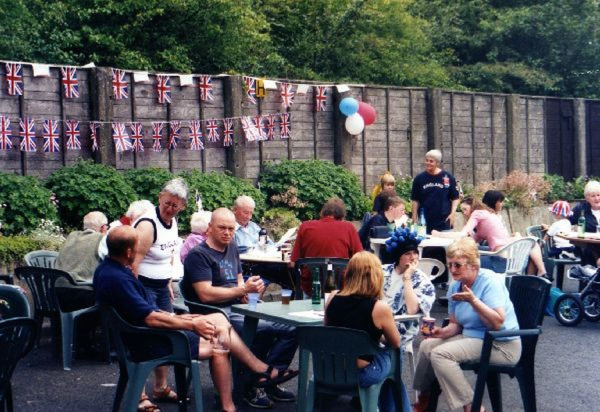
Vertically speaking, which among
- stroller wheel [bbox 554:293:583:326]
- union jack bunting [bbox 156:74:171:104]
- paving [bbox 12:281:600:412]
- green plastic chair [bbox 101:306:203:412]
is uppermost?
union jack bunting [bbox 156:74:171:104]

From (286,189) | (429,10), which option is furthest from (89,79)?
(429,10)

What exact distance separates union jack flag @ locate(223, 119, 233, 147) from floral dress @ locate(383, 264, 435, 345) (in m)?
8.23

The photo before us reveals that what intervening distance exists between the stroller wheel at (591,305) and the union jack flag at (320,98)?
21.7 feet

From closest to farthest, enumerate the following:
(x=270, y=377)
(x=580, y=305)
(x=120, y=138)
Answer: (x=270, y=377) → (x=580, y=305) → (x=120, y=138)

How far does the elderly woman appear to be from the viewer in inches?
282

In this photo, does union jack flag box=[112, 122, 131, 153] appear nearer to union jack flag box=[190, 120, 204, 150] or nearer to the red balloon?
union jack flag box=[190, 120, 204, 150]

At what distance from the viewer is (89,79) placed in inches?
554

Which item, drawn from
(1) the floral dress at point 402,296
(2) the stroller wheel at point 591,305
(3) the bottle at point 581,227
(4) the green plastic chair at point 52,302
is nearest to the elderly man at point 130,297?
(1) the floral dress at point 402,296

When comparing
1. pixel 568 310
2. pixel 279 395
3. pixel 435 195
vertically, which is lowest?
pixel 279 395

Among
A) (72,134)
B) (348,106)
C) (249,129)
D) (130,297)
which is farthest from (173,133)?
(130,297)

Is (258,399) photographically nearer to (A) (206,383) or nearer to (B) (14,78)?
(A) (206,383)

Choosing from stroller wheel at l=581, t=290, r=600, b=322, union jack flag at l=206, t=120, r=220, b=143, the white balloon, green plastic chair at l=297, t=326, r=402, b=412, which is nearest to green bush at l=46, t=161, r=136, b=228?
union jack flag at l=206, t=120, r=220, b=143

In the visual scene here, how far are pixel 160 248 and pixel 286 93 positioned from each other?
866cm

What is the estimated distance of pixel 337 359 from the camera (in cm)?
657
